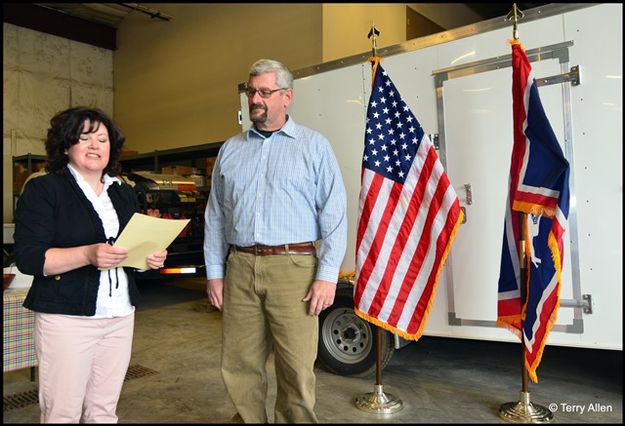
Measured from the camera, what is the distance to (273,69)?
101 inches

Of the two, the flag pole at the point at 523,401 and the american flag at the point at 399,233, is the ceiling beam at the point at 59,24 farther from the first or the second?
the flag pole at the point at 523,401

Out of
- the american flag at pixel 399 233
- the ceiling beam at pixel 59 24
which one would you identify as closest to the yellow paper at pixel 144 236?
the american flag at pixel 399 233

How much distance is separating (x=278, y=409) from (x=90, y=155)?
1.64 meters

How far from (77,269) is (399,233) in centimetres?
201

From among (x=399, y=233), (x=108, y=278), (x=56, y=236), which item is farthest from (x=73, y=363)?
(x=399, y=233)

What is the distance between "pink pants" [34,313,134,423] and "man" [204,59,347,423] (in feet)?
2.29

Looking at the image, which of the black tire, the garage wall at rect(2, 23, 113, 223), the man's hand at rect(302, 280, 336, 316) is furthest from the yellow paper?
the garage wall at rect(2, 23, 113, 223)

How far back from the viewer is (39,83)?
1230cm

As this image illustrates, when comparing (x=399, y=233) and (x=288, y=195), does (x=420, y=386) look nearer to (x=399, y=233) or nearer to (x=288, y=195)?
(x=399, y=233)

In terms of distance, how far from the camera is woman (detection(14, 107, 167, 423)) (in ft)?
6.41

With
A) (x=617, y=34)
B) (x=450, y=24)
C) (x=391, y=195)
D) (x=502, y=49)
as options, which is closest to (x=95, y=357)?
(x=391, y=195)

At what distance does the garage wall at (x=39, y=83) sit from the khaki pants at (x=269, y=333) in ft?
36.2

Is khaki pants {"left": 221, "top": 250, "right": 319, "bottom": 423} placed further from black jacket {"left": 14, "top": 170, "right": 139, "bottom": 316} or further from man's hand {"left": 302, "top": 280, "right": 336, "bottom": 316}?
black jacket {"left": 14, "top": 170, "right": 139, "bottom": 316}

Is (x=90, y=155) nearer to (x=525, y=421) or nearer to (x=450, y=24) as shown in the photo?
(x=525, y=421)
